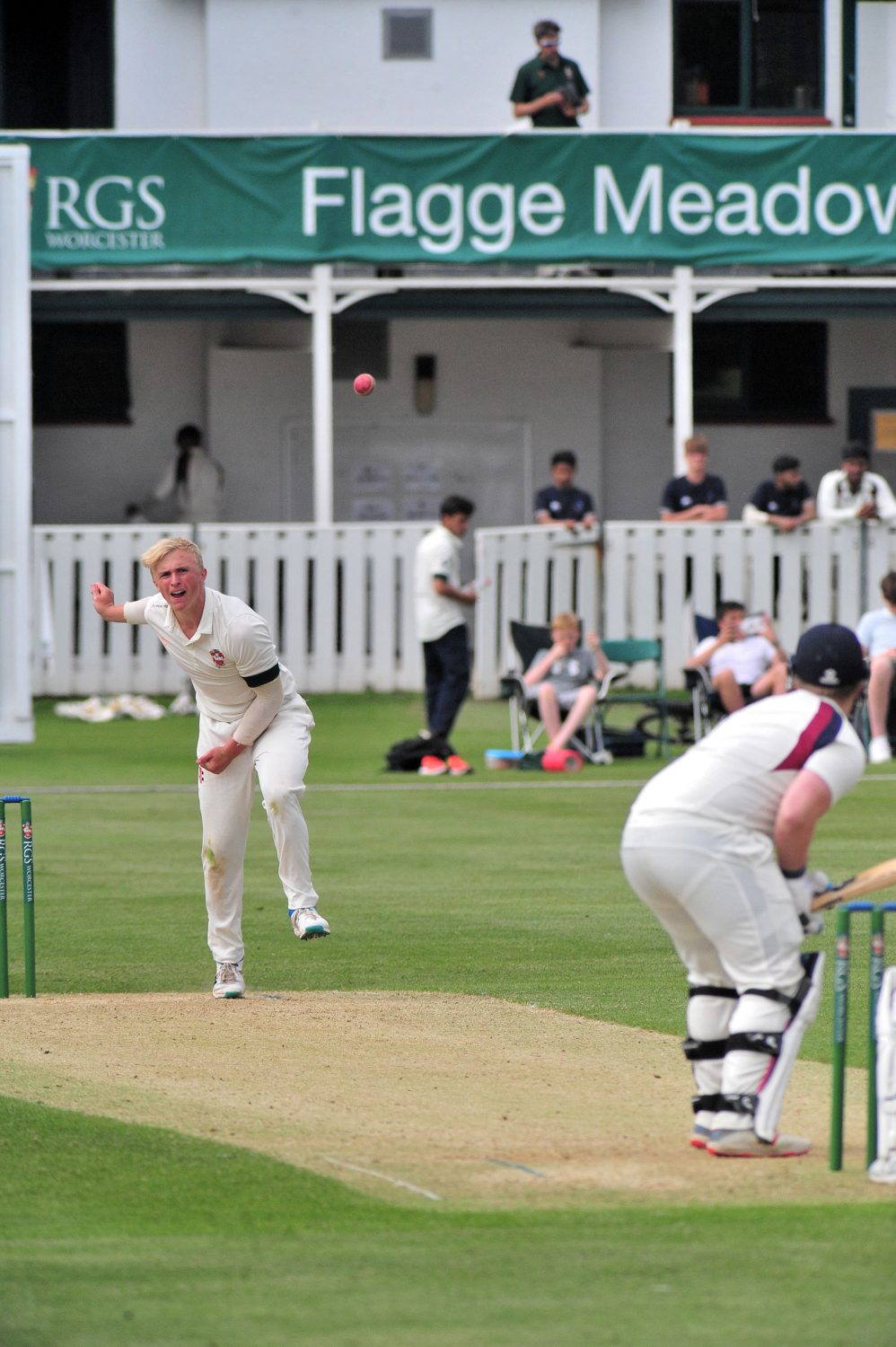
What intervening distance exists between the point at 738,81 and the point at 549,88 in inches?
178

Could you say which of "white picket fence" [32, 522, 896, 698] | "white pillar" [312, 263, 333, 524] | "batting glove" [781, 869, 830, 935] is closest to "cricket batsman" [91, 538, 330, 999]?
"batting glove" [781, 869, 830, 935]

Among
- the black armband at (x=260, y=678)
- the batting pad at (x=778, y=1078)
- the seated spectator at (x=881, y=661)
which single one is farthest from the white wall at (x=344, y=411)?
the batting pad at (x=778, y=1078)

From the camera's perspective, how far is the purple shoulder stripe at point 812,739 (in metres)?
6.11

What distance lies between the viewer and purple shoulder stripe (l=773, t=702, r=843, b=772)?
6113 millimetres

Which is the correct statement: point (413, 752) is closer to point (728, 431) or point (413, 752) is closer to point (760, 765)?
point (728, 431)

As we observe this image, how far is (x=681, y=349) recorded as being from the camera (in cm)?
2370

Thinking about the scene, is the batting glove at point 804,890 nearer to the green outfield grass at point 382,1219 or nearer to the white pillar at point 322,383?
the green outfield grass at point 382,1219

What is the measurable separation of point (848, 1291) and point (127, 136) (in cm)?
1948

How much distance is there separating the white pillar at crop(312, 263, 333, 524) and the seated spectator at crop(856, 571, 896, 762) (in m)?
7.37

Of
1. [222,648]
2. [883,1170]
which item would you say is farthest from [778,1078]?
[222,648]

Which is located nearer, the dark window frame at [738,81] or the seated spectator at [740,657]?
the seated spectator at [740,657]

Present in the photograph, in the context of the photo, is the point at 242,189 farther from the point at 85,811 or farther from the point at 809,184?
the point at 85,811

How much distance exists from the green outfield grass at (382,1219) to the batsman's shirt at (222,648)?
4.26 ft

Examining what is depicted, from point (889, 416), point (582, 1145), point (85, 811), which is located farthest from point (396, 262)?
point (582, 1145)
